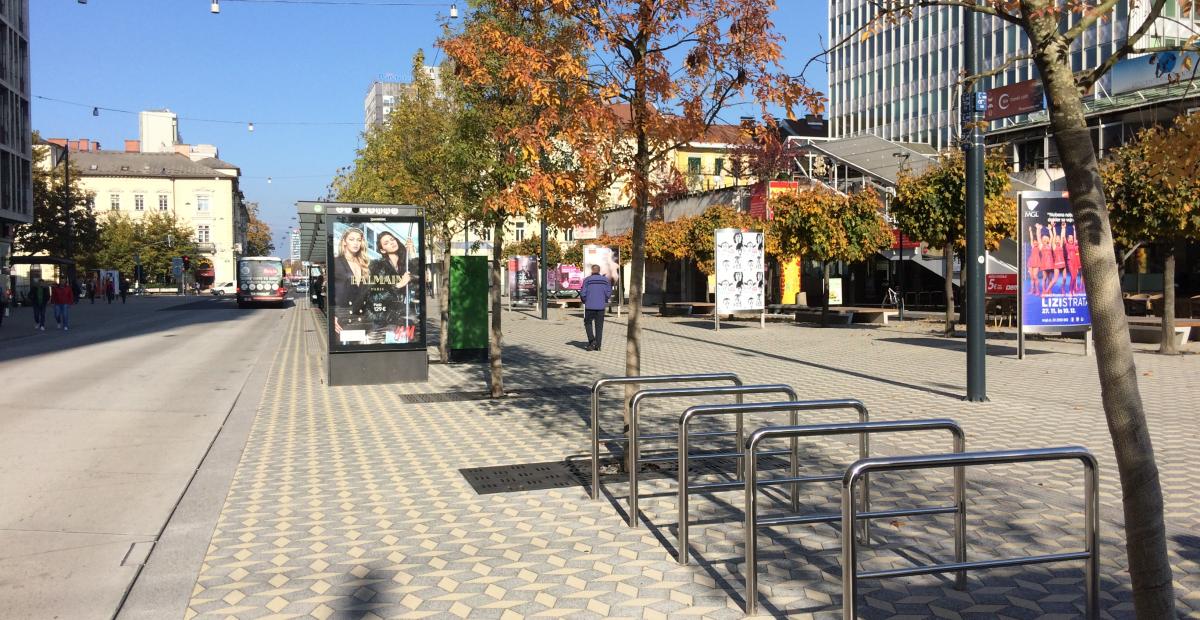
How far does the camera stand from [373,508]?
6547mm

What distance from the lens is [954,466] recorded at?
3730mm

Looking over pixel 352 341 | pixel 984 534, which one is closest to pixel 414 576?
pixel 984 534

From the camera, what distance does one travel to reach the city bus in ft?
175

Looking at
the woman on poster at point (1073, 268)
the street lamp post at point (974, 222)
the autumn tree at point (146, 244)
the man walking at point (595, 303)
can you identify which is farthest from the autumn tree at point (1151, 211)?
the autumn tree at point (146, 244)

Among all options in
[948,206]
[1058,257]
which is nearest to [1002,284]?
[948,206]

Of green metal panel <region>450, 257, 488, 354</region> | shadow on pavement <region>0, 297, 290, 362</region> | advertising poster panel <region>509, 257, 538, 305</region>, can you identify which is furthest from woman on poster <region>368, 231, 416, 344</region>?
advertising poster panel <region>509, 257, 538, 305</region>

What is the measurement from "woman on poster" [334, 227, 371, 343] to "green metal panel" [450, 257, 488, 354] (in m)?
2.85

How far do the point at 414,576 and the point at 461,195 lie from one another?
417 inches

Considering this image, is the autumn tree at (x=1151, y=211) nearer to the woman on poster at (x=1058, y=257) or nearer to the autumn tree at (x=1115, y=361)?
the woman on poster at (x=1058, y=257)

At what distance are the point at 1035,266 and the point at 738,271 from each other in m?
11.2

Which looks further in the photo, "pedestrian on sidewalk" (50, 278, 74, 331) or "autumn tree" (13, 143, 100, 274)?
"autumn tree" (13, 143, 100, 274)

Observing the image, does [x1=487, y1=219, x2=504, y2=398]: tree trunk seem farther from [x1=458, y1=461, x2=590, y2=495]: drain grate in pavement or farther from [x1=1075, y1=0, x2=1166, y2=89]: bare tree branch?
[x1=1075, y1=0, x2=1166, y2=89]: bare tree branch

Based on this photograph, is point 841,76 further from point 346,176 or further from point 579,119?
point 579,119

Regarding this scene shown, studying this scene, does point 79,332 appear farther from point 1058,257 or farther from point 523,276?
point 1058,257
